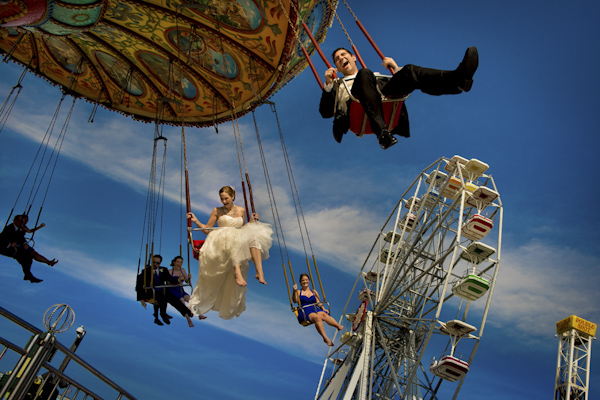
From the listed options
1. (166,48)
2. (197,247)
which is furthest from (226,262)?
(166,48)

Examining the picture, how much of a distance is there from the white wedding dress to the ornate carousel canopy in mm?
3118

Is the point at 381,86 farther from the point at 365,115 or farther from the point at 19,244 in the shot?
the point at 19,244

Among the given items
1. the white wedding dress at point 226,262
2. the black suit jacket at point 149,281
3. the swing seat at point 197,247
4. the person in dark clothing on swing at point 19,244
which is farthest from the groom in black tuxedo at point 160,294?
the person in dark clothing on swing at point 19,244

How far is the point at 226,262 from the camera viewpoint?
5.75m

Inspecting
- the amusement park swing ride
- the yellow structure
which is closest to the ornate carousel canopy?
the amusement park swing ride

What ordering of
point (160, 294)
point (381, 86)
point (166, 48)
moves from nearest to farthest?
point (381, 86) → point (160, 294) → point (166, 48)

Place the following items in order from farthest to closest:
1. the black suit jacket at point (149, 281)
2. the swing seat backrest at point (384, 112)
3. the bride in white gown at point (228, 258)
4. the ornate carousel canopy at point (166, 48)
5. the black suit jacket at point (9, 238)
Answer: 1. the black suit jacket at point (9, 238)
2. the black suit jacket at point (149, 281)
3. the ornate carousel canopy at point (166, 48)
4. the bride in white gown at point (228, 258)
5. the swing seat backrest at point (384, 112)

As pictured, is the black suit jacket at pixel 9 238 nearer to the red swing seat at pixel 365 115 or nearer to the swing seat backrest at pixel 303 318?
the swing seat backrest at pixel 303 318

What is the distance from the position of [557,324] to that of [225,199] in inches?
582

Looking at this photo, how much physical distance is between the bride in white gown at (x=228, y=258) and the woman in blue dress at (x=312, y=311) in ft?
4.20

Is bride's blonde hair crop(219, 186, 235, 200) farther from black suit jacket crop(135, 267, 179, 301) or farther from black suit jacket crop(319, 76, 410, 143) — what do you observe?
black suit jacket crop(135, 267, 179, 301)

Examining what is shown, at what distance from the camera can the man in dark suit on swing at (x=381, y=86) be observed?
4141 mm

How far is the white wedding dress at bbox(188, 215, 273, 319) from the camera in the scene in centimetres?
568

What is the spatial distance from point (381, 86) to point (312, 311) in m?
3.85
